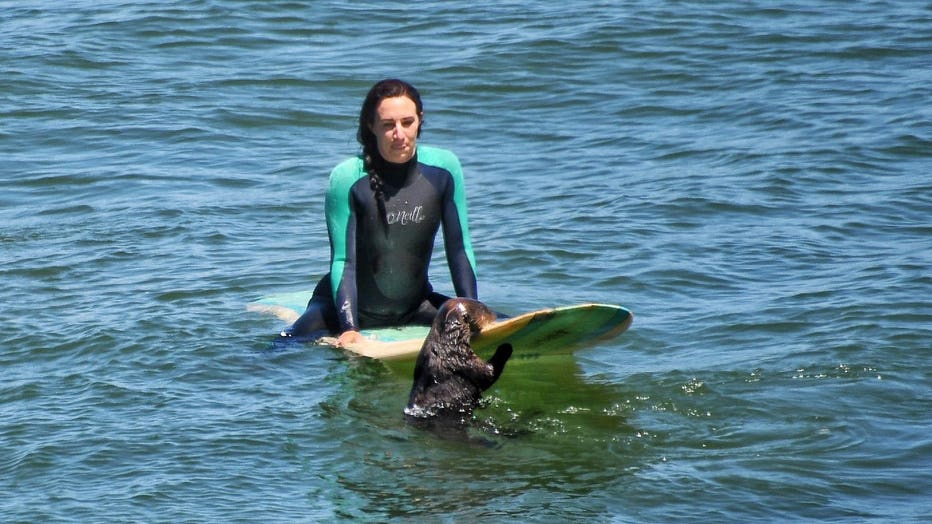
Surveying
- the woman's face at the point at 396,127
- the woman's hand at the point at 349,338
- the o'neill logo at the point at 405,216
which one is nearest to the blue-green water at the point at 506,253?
the woman's hand at the point at 349,338

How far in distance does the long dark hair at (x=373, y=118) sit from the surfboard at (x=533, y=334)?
2.13 feet

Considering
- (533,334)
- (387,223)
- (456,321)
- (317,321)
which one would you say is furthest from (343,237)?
(456,321)

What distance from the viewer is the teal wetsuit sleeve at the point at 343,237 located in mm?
6793

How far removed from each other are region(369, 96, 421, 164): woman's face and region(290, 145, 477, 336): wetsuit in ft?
0.34

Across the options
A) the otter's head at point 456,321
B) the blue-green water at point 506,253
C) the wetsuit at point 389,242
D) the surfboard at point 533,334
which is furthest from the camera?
the wetsuit at point 389,242

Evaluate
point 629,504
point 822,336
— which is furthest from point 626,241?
point 629,504

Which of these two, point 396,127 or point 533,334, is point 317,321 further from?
point 533,334

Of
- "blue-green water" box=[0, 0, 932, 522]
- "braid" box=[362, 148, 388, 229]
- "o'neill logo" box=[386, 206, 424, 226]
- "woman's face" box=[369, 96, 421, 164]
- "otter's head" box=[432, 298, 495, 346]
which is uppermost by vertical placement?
"woman's face" box=[369, 96, 421, 164]

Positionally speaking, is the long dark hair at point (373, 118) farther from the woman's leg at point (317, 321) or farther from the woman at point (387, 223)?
the woman's leg at point (317, 321)

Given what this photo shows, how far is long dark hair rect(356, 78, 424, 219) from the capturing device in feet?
21.7

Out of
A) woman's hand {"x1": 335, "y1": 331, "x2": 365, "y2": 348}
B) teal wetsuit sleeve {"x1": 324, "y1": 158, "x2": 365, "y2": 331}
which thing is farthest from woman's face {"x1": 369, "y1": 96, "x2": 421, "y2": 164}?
woman's hand {"x1": 335, "y1": 331, "x2": 365, "y2": 348}

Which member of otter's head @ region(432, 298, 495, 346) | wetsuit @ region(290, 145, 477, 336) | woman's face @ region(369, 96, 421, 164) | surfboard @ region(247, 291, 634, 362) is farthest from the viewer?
wetsuit @ region(290, 145, 477, 336)

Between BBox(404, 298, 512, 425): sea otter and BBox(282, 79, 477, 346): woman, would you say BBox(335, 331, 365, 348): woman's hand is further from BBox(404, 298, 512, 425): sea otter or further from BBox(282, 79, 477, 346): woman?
BBox(404, 298, 512, 425): sea otter

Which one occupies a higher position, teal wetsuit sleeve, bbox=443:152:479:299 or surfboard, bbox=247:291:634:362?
teal wetsuit sleeve, bbox=443:152:479:299
